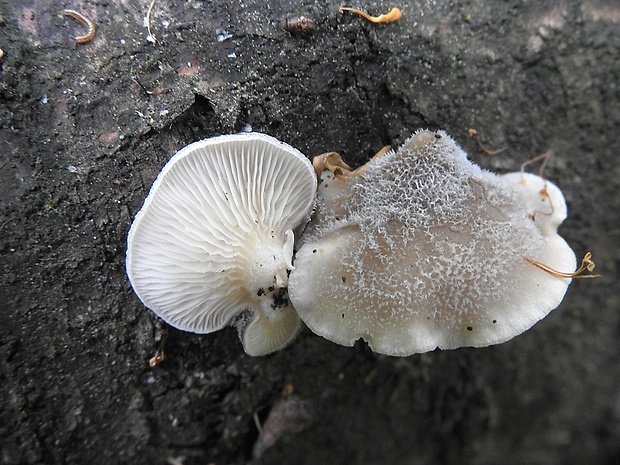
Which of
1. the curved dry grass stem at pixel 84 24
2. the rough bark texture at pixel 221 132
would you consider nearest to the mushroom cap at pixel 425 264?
the rough bark texture at pixel 221 132

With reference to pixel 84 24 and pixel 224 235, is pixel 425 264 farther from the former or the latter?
pixel 84 24

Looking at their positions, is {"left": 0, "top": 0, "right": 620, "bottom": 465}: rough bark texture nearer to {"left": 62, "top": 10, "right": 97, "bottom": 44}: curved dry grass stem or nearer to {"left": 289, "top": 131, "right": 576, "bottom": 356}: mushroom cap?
{"left": 62, "top": 10, "right": 97, "bottom": 44}: curved dry grass stem

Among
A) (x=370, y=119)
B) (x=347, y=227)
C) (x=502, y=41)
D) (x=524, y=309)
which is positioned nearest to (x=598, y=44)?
(x=502, y=41)

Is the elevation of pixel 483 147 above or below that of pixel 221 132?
below

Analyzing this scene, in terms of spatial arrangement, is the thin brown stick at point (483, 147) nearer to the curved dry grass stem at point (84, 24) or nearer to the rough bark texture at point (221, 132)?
the rough bark texture at point (221, 132)

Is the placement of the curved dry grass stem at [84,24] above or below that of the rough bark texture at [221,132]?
above

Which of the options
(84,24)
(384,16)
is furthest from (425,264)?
(84,24)

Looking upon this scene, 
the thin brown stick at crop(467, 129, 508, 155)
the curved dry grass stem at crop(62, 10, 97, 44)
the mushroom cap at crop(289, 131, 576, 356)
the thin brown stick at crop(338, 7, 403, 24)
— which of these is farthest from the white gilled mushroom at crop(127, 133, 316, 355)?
the thin brown stick at crop(467, 129, 508, 155)
